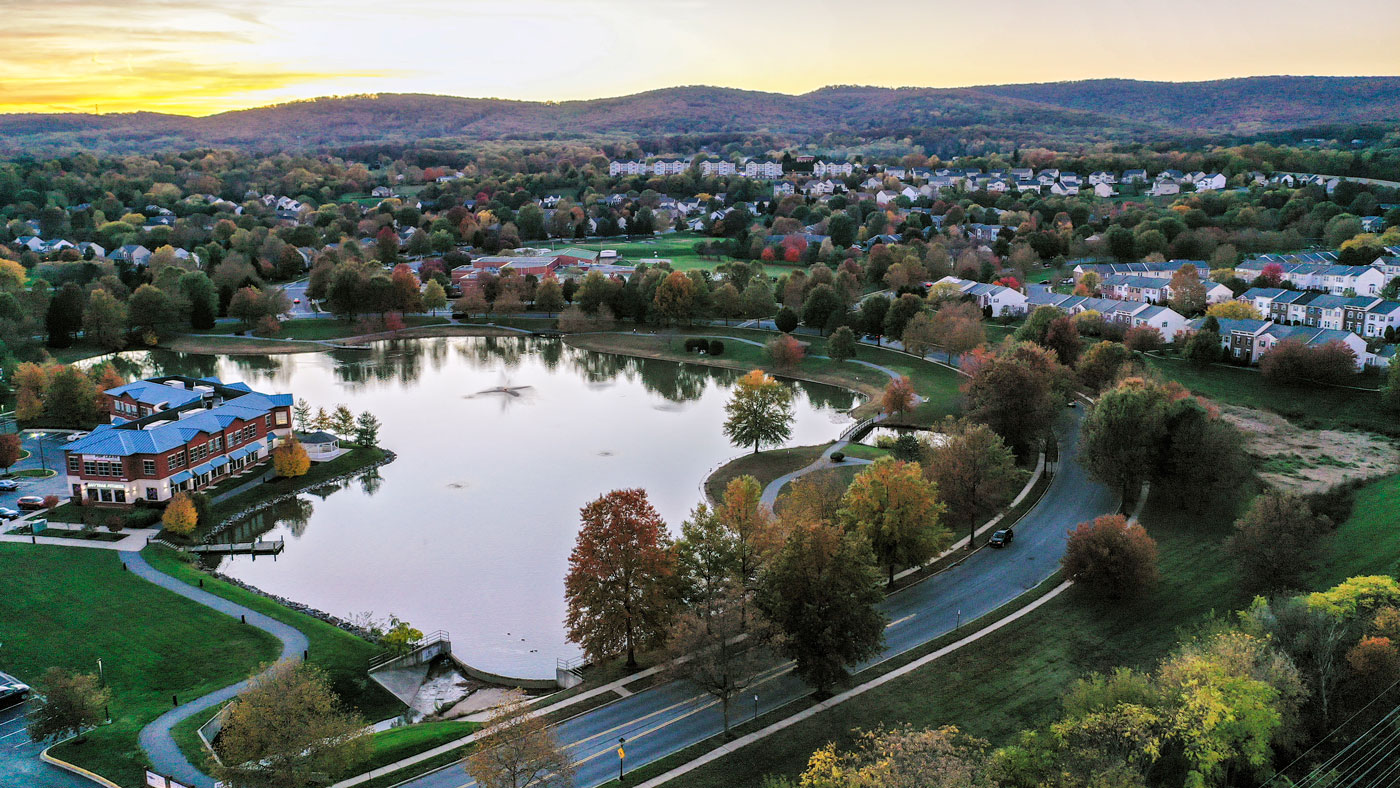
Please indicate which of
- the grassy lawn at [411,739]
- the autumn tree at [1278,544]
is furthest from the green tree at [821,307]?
the grassy lawn at [411,739]

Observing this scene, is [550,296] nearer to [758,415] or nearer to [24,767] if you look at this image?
[758,415]

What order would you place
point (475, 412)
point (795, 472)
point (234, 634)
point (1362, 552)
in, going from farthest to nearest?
point (475, 412)
point (795, 472)
point (1362, 552)
point (234, 634)

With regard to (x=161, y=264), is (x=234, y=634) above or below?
below

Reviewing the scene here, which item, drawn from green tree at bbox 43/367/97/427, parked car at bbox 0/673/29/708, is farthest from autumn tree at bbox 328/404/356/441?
parked car at bbox 0/673/29/708

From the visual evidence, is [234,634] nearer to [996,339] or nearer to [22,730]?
[22,730]

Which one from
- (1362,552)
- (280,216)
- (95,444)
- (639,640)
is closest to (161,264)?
(280,216)

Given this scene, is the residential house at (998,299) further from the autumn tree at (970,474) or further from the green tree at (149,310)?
the green tree at (149,310)

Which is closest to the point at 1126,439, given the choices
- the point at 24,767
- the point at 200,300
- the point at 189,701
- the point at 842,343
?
the point at 842,343
